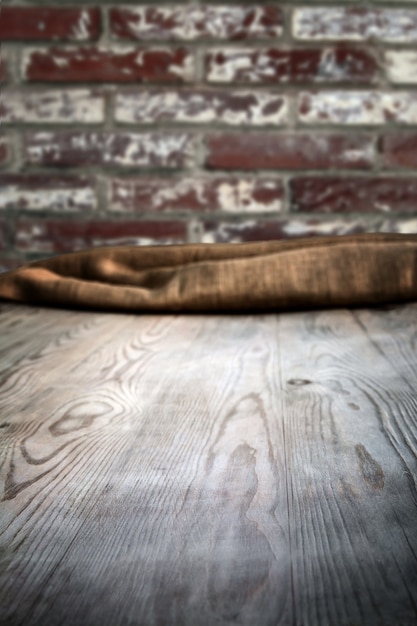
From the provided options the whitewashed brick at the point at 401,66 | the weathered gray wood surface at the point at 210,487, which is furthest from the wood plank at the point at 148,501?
the whitewashed brick at the point at 401,66

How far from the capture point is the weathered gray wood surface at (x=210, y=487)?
380 mm

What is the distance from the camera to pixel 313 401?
0.74 meters

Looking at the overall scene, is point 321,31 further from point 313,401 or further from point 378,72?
point 313,401

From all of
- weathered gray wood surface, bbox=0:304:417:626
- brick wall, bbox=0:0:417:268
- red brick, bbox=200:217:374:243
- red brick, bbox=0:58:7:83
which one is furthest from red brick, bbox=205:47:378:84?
weathered gray wood surface, bbox=0:304:417:626

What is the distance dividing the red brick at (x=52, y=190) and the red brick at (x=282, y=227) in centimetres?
29

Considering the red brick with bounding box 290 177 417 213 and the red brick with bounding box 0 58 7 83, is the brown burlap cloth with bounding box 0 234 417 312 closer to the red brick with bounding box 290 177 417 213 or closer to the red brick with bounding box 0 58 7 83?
the red brick with bounding box 290 177 417 213

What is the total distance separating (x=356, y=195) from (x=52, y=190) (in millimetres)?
722

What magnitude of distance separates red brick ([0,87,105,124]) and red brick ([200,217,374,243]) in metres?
0.37

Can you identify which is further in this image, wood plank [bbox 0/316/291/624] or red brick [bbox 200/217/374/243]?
red brick [bbox 200/217/374/243]

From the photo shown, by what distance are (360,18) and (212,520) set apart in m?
1.55

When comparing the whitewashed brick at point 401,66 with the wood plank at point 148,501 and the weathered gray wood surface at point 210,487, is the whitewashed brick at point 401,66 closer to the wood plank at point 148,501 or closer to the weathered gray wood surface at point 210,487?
the weathered gray wood surface at point 210,487

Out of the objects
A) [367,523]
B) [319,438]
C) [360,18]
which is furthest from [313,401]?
[360,18]

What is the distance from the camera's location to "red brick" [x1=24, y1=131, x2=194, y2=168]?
1756mm

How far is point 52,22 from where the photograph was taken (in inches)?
68.3
